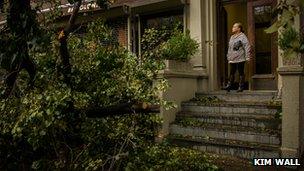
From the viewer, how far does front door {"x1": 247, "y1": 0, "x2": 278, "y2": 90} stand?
36.3 ft

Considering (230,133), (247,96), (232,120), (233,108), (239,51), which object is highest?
(239,51)

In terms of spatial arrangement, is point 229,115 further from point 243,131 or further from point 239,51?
point 239,51

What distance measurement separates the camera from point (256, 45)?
1147 cm

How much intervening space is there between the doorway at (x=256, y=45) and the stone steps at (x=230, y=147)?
2918 millimetres

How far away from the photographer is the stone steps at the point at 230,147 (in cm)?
796

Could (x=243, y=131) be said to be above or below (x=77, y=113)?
below

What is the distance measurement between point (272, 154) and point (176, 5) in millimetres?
5906

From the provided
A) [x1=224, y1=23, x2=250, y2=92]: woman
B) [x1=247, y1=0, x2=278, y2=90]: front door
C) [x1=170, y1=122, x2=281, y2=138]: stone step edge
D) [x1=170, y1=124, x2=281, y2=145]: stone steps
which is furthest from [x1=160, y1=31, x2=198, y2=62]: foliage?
[x1=170, y1=122, x2=281, y2=138]: stone step edge

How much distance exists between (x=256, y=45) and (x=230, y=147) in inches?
158

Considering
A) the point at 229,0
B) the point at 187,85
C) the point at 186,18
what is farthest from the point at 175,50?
the point at 229,0

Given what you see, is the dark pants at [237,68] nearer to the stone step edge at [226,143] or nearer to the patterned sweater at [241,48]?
the patterned sweater at [241,48]

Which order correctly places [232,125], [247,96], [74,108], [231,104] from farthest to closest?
1. [247,96]
2. [231,104]
3. [232,125]
4. [74,108]

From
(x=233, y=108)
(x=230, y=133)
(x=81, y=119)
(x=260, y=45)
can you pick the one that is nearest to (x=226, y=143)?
(x=230, y=133)

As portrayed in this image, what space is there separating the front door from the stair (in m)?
1.11
